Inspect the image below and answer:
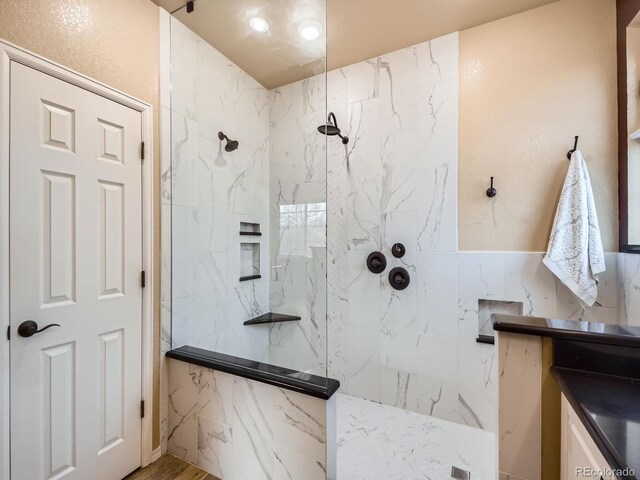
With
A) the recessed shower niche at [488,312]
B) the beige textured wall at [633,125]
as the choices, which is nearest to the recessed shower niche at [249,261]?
the recessed shower niche at [488,312]

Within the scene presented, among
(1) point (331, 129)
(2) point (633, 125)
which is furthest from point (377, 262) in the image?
(2) point (633, 125)

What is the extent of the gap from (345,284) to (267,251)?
0.75m

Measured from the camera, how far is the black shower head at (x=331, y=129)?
2199 mm

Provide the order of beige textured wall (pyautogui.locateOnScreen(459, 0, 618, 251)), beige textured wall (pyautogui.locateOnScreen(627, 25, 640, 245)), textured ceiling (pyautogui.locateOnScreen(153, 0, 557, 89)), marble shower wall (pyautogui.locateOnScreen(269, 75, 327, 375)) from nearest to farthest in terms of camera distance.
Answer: beige textured wall (pyautogui.locateOnScreen(627, 25, 640, 245)) → beige textured wall (pyautogui.locateOnScreen(459, 0, 618, 251)) → textured ceiling (pyautogui.locateOnScreen(153, 0, 557, 89)) → marble shower wall (pyautogui.locateOnScreen(269, 75, 327, 375))

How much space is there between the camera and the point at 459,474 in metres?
1.63

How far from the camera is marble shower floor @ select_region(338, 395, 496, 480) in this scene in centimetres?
167

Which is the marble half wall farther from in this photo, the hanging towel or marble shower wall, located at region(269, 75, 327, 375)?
the hanging towel

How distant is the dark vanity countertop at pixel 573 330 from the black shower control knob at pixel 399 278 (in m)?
1.04

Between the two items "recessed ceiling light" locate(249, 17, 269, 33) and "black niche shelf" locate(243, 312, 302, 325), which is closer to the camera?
"recessed ceiling light" locate(249, 17, 269, 33)

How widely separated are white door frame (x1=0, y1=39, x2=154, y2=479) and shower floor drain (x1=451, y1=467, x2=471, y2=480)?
182 cm

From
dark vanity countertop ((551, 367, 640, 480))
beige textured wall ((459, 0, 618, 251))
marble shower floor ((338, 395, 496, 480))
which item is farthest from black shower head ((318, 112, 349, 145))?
marble shower floor ((338, 395, 496, 480))

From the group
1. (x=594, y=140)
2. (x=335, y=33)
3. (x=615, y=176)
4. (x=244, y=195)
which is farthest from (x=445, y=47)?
(x=244, y=195)

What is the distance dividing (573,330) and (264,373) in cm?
138

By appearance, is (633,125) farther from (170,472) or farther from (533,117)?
(170,472)
